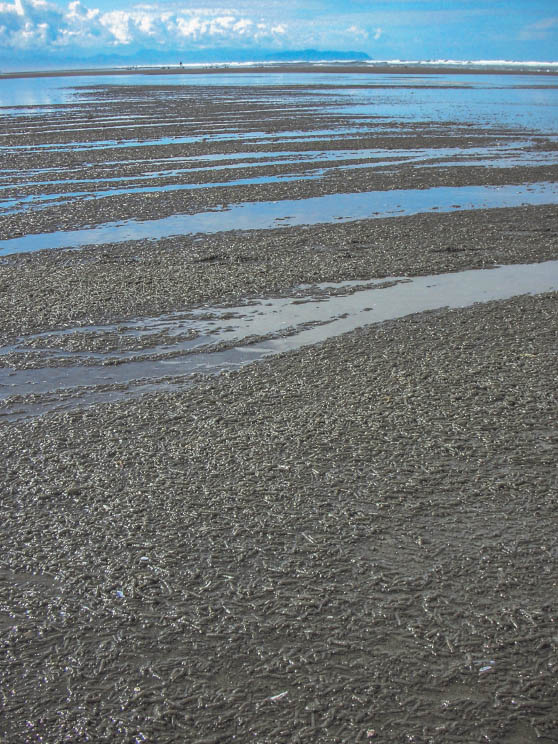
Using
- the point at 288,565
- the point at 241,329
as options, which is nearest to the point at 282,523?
the point at 288,565

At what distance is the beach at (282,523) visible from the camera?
10.5 ft

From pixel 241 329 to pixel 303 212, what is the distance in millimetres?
7429

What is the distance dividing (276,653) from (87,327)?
5.48 m

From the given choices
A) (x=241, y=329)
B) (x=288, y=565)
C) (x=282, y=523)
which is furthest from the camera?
(x=241, y=329)

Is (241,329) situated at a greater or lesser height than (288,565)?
greater

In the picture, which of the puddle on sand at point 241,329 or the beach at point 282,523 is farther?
the puddle on sand at point 241,329

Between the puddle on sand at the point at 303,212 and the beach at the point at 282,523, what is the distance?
239 cm

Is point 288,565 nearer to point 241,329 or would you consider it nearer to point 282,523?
point 282,523

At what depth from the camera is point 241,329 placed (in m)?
7.96

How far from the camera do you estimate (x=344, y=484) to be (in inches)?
191

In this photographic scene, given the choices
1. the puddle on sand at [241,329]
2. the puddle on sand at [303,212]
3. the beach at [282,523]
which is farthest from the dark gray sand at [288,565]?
the puddle on sand at [303,212]

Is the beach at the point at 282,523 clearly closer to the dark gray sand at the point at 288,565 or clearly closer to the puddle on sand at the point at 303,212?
the dark gray sand at the point at 288,565

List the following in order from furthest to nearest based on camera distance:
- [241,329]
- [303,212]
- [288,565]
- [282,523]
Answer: [303,212], [241,329], [282,523], [288,565]

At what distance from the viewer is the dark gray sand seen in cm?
316
